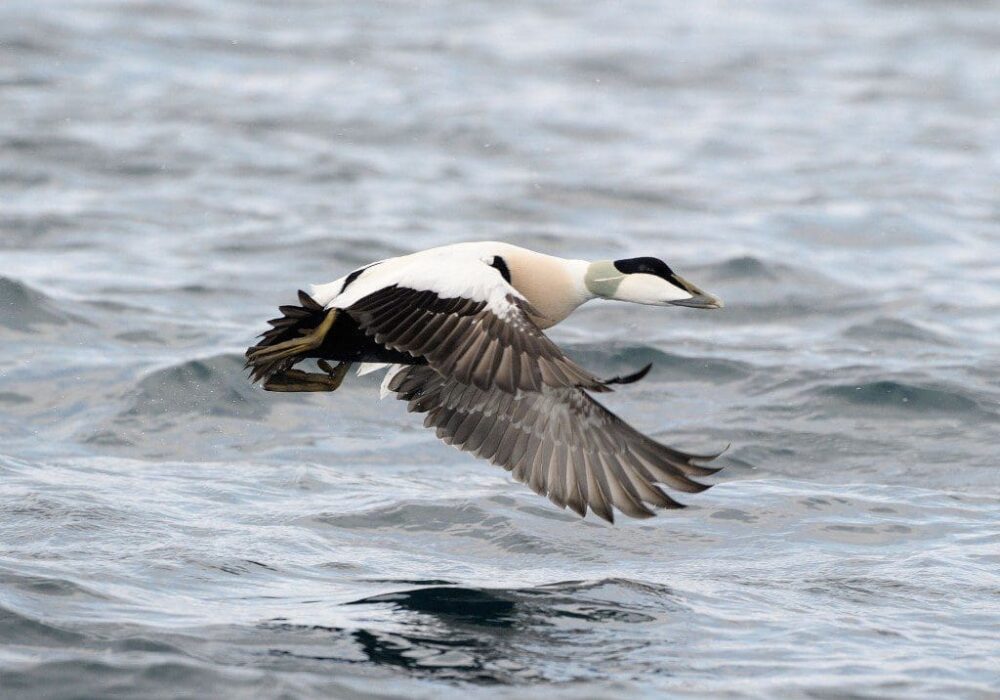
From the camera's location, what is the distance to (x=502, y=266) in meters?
6.30

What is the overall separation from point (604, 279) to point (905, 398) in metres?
3.75

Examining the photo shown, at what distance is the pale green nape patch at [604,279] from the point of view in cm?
636

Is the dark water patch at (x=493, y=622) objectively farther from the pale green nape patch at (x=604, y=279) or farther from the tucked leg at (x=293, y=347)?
the pale green nape patch at (x=604, y=279)

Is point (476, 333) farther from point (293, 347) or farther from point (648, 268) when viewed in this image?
point (648, 268)

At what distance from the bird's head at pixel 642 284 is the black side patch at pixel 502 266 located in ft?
1.07

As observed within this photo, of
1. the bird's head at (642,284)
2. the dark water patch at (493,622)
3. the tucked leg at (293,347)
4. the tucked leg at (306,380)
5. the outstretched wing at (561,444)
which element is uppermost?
the bird's head at (642,284)

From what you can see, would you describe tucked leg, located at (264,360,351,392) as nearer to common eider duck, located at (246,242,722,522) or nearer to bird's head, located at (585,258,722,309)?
common eider duck, located at (246,242,722,522)

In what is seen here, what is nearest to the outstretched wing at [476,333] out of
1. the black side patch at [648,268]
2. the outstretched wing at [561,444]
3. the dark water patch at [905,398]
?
the outstretched wing at [561,444]

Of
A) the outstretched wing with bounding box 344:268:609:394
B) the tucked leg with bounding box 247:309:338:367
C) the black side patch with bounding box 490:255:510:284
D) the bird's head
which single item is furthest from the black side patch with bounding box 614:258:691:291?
the tucked leg with bounding box 247:309:338:367

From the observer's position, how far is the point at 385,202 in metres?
13.8

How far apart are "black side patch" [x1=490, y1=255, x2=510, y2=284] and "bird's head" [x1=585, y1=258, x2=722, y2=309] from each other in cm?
33

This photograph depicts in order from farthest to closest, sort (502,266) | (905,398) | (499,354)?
1. (905,398)
2. (502,266)
3. (499,354)

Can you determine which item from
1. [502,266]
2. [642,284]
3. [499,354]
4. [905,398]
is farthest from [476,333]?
[905,398]

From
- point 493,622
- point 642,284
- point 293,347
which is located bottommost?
point 493,622
